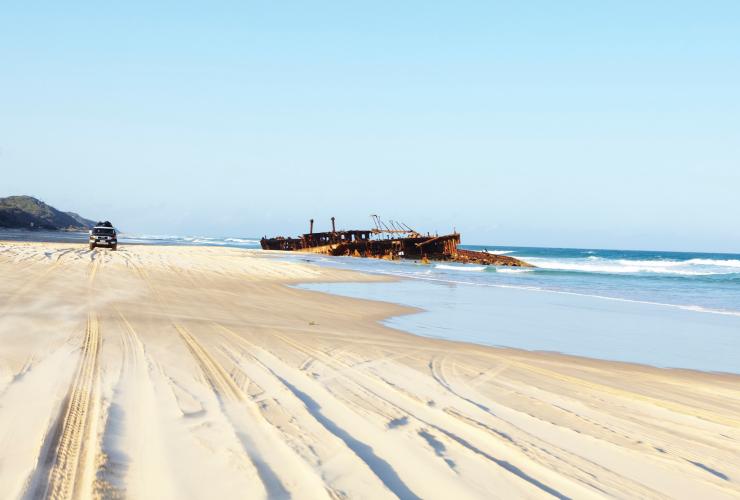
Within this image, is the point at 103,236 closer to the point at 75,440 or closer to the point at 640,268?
the point at 75,440

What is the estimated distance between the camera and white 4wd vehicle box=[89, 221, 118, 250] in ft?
115

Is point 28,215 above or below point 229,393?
above

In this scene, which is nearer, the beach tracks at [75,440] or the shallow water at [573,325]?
the beach tracks at [75,440]

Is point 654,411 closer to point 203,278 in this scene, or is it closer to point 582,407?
point 582,407

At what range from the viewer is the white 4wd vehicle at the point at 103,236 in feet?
115

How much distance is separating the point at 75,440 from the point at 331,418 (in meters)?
1.73

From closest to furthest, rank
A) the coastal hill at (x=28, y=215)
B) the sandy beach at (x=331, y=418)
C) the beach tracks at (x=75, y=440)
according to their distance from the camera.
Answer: the beach tracks at (x=75, y=440) → the sandy beach at (x=331, y=418) → the coastal hill at (x=28, y=215)

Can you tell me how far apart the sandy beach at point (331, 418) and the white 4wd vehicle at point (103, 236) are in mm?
28179

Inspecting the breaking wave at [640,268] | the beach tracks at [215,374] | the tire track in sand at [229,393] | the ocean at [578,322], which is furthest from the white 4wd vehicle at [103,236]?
the breaking wave at [640,268]

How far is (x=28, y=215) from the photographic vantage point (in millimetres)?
120688

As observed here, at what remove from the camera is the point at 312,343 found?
8.02 metres

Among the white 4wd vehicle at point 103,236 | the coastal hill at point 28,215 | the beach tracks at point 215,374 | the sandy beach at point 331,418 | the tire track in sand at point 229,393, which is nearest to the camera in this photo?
the tire track in sand at point 229,393

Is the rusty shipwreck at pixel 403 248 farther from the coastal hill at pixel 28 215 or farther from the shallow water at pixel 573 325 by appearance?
the coastal hill at pixel 28 215

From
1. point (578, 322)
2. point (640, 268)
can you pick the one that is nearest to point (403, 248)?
point (640, 268)
